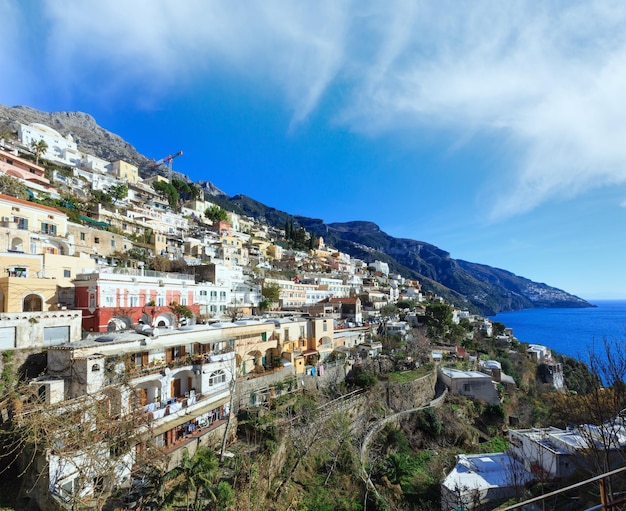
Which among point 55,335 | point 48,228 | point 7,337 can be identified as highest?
point 48,228

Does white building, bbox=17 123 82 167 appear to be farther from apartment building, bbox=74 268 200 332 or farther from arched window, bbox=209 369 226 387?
arched window, bbox=209 369 226 387

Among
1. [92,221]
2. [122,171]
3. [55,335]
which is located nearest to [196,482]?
[55,335]

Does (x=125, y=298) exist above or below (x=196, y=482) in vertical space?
above

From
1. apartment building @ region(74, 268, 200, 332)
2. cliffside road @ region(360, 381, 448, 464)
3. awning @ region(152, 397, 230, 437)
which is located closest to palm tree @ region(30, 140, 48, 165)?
apartment building @ region(74, 268, 200, 332)

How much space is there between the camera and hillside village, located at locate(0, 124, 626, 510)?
11375 millimetres

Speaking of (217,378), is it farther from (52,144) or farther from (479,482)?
(52,144)

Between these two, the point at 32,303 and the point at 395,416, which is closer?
the point at 32,303

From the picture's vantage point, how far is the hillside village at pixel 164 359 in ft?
37.3

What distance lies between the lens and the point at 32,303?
61.5 ft

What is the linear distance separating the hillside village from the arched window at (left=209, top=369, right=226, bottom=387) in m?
0.12

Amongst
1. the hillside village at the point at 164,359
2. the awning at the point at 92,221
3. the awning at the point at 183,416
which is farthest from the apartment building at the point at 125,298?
the awning at the point at 92,221

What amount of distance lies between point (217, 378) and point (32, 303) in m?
11.7

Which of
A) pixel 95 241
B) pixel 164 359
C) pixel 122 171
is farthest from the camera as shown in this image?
pixel 122 171

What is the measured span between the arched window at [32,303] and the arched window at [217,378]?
35.8 feet
